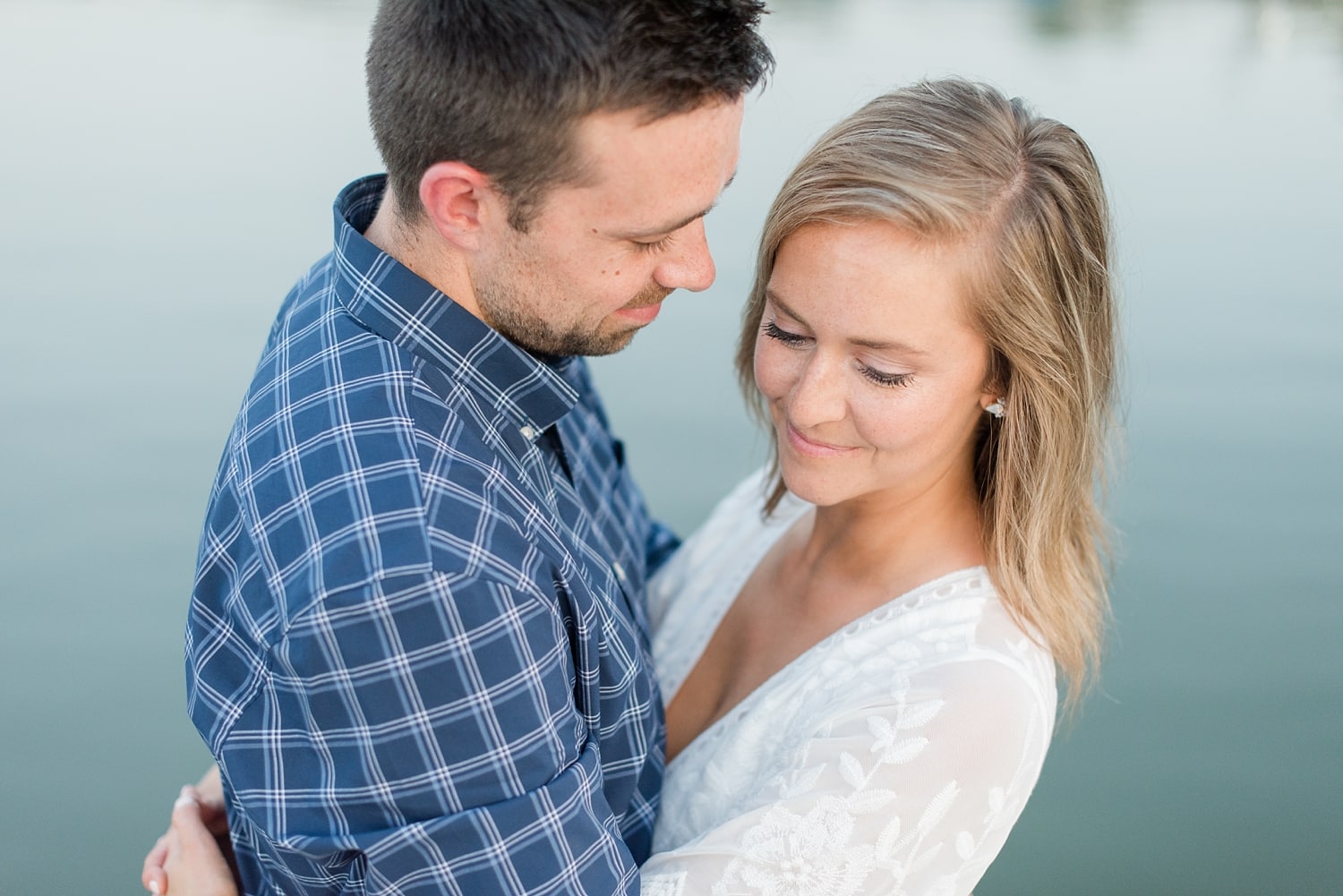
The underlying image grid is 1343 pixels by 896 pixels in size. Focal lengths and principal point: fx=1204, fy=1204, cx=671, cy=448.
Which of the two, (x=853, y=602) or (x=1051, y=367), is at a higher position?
(x=1051, y=367)

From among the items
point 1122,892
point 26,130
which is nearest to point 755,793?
point 1122,892

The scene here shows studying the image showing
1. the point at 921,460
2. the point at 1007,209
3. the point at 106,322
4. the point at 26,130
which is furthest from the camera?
the point at 26,130

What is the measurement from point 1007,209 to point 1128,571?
83.6 inches

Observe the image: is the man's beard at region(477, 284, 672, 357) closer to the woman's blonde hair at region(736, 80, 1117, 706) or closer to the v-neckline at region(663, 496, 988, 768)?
A: the woman's blonde hair at region(736, 80, 1117, 706)

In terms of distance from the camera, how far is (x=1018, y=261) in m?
1.62

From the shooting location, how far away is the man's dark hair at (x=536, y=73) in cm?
139

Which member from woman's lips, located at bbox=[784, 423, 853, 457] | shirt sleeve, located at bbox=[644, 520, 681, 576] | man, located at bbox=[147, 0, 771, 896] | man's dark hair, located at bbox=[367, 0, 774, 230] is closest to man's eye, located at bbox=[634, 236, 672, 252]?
man, located at bbox=[147, 0, 771, 896]

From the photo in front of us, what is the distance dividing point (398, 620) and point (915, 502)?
895mm

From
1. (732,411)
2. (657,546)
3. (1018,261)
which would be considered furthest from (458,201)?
(732,411)

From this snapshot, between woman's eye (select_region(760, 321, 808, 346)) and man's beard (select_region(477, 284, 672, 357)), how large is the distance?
0.56 feet

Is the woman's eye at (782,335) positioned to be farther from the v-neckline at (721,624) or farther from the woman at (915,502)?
the v-neckline at (721,624)

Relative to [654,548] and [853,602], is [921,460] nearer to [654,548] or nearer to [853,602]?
[853,602]

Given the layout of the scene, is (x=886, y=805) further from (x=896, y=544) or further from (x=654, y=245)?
(x=654, y=245)

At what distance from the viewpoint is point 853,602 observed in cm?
183
